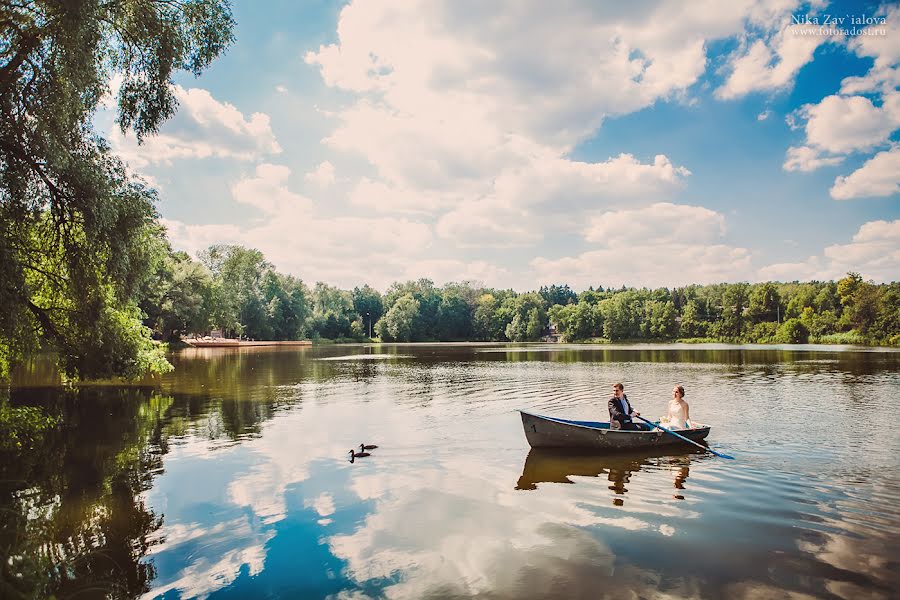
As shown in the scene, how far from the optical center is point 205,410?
22.4 meters

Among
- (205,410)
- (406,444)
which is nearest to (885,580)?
(406,444)

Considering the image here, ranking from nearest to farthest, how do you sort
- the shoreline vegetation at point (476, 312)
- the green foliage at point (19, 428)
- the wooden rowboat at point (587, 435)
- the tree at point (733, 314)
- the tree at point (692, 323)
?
1. the green foliage at point (19, 428)
2. the wooden rowboat at point (587, 435)
3. the shoreline vegetation at point (476, 312)
4. the tree at point (733, 314)
5. the tree at point (692, 323)

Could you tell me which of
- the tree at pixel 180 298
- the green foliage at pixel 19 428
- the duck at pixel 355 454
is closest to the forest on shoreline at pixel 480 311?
the tree at pixel 180 298

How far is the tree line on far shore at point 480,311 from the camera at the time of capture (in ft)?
250

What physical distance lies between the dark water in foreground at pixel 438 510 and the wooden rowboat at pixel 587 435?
0.51 metres

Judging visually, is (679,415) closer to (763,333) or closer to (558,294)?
(763,333)

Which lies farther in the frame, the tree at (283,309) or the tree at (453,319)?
the tree at (453,319)

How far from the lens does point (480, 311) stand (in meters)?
144

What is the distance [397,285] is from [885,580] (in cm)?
15926

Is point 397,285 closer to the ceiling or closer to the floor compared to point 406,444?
closer to the ceiling

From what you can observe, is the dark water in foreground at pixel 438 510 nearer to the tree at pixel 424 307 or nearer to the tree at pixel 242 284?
the tree at pixel 242 284

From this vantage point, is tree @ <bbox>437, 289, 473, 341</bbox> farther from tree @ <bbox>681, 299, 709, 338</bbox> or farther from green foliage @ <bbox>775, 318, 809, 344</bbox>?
green foliage @ <bbox>775, 318, 809, 344</bbox>

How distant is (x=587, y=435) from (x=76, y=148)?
48.2 ft

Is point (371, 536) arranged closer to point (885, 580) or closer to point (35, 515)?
point (35, 515)
